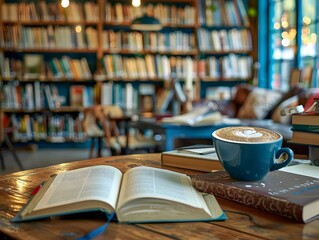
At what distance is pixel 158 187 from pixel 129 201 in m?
0.09

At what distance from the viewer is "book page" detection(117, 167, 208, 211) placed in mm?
806

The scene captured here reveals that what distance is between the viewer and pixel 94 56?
632 cm

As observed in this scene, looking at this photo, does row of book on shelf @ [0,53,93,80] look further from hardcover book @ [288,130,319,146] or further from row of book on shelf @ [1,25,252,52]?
hardcover book @ [288,130,319,146]

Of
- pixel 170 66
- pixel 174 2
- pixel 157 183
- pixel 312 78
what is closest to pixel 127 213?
pixel 157 183

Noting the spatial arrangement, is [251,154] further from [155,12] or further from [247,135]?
[155,12]

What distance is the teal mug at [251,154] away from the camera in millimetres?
892

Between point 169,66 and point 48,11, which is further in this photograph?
point 169,66

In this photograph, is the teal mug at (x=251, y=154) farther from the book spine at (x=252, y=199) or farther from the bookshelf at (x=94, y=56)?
the bookshelf at (x=94, y=56)

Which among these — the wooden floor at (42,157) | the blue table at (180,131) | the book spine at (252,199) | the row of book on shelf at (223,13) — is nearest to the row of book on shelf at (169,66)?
the row of book on shelf at (223,13)

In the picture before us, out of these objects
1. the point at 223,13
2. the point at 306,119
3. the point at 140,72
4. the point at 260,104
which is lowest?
the point at 260,104

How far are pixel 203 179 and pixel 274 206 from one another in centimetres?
18

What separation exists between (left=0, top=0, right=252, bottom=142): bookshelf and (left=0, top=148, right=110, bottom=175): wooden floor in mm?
187

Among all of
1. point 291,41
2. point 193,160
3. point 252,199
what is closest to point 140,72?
point 291,41

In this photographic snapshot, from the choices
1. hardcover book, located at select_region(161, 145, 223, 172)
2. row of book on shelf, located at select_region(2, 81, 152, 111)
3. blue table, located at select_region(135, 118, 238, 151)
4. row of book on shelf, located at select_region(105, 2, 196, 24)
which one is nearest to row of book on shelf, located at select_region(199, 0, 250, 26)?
row of book on shelf, located at select_region(105, 2, 196, 24)
